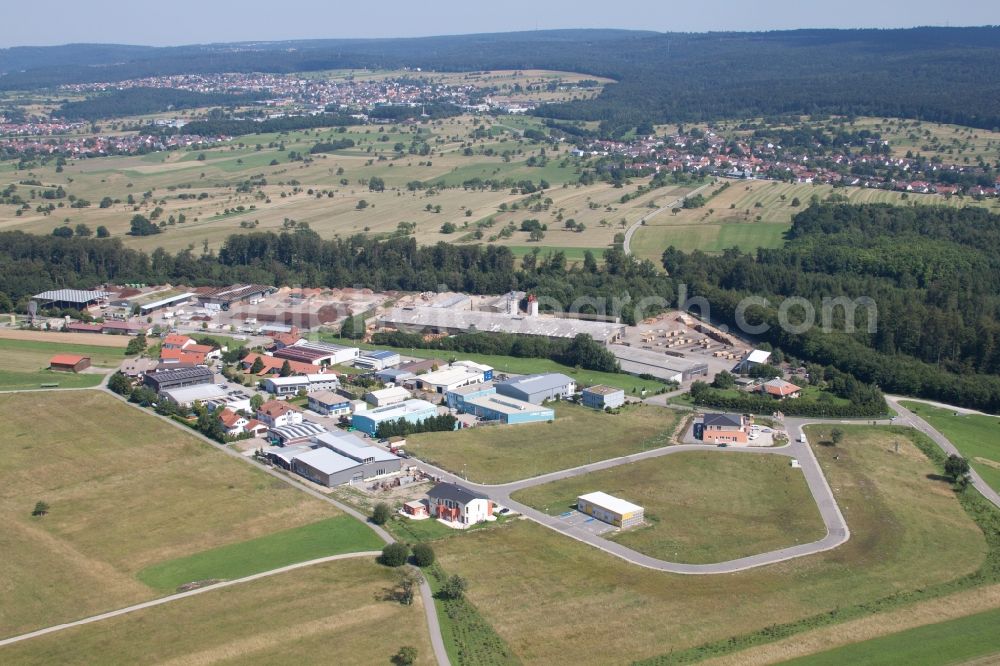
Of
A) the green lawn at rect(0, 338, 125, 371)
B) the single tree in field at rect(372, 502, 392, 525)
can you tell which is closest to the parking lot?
the single tree in field at rect(372, 502, 392, 525)

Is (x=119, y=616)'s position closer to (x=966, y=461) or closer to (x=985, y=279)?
(x=966, y=461)

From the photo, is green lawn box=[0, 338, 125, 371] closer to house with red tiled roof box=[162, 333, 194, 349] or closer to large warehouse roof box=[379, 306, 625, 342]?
house with red tiled roof box=[162, 333, 194, 349]

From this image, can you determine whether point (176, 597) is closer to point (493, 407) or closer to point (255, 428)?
point (255, 428)

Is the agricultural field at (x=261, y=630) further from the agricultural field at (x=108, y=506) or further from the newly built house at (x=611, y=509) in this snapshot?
the newly built house at (x=611, y=509)

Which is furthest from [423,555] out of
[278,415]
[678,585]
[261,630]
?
[278,415]

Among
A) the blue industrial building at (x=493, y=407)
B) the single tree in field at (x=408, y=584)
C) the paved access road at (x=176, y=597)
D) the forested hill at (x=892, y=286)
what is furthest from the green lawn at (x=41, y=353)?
the forested hill at (x=892, y=286)

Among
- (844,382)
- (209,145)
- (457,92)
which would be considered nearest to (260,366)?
(844,382)
